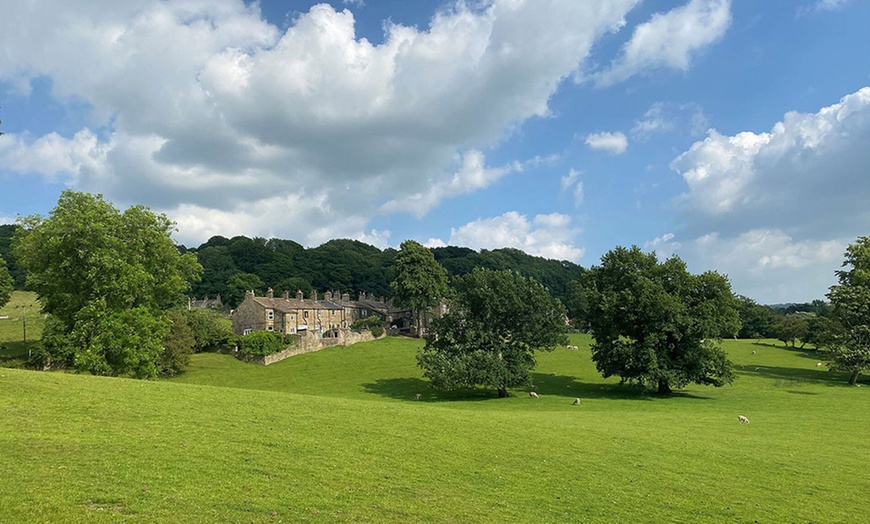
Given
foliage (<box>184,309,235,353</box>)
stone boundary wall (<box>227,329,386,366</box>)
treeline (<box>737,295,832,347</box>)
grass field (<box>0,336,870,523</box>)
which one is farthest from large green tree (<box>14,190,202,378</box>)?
treeline (<box>737,295,832,347</box>)

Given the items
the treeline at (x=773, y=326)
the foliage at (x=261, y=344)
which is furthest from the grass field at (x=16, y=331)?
the treeline at (x=773, y=326)

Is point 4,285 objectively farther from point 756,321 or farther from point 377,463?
point 756,321

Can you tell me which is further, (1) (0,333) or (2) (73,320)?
(1) (0,333)

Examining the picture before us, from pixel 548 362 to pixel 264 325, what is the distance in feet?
164

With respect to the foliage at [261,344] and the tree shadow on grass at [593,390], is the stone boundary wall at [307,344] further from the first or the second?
the tree shadow on grass at [593,390]

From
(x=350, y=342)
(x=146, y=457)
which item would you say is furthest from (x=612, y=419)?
(x=350, y=342)

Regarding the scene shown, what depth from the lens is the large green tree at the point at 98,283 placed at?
38.5 meters

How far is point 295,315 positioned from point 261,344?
81.2ft

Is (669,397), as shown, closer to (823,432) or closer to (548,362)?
(823,432)

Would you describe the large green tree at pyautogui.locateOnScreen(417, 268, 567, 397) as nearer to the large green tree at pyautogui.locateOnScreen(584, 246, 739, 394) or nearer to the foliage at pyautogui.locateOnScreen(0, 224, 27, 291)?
the large green tree at pyautogui.locateOnScreen(584, 246, 739, 394)

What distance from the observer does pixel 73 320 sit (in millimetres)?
41375

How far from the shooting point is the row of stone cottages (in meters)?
90.1

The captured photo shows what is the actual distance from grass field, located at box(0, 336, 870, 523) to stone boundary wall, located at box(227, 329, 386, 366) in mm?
42930

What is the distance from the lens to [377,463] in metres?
15.0
